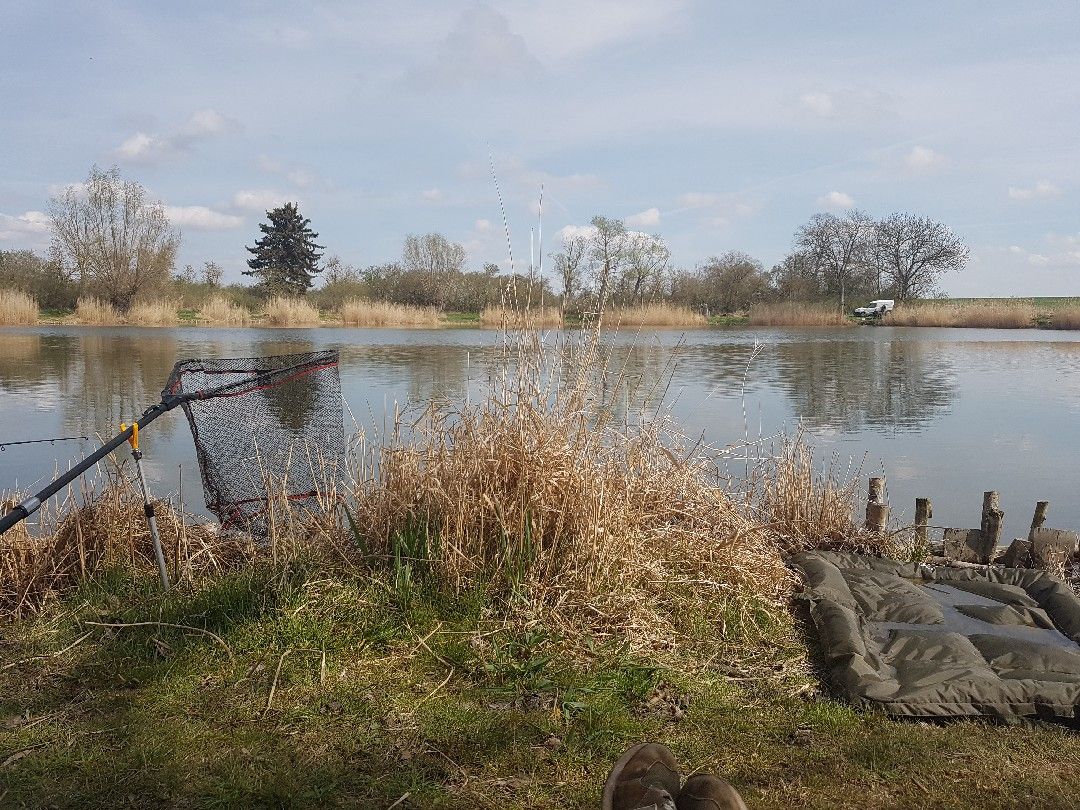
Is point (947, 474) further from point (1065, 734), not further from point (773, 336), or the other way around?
point (773, 336)

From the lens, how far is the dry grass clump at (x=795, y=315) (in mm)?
44500

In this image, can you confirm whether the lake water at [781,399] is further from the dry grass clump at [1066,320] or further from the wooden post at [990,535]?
the dry grass clump at [1066,320]

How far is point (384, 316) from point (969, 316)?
29.6 meters

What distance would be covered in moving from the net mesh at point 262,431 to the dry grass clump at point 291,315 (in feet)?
114

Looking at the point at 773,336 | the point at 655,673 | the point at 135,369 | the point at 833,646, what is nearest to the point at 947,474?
the point at 833,646

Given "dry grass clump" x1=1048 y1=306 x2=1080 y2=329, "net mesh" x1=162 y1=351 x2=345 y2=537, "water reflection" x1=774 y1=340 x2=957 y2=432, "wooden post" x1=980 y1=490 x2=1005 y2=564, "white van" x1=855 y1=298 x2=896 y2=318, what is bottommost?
"wooden post" x1=980 y1=490 x2=1005 y2=564

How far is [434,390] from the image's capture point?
43.7ft

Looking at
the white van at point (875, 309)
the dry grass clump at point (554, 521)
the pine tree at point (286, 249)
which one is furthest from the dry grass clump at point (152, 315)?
the dry grass clump at point (554, 521)

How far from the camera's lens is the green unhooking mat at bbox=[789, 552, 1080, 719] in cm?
350

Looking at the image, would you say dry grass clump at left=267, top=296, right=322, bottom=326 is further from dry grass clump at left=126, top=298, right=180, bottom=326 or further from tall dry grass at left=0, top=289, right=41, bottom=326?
tall dry grass at left=0, top=289, right=41, bottom=326

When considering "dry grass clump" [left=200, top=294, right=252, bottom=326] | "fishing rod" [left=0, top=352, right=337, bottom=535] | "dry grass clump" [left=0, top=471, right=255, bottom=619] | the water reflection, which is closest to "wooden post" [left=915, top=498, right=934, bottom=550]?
"fishing rod" [left=0, top=352, right=337, bottom=535]

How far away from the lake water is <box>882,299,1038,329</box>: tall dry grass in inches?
644

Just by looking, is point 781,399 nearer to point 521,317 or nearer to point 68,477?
point 521,317

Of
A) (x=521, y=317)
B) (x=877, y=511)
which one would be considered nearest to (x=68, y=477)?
(x=521, y=317)
